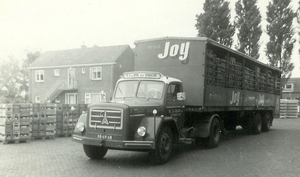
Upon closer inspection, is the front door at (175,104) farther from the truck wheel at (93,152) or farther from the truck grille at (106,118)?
the truck wheel at (93,152)

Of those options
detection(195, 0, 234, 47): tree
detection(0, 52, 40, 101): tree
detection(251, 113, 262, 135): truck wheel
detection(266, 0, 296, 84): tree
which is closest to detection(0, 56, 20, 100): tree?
detection(0, 52, 40, 101): tree

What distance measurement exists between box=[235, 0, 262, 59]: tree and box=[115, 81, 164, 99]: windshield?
88.8 ft

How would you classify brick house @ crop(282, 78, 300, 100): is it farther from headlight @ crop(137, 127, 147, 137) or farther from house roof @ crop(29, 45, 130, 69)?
headlight @ crop(137, 127, 147, 137)

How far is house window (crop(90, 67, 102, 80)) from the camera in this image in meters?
37.8

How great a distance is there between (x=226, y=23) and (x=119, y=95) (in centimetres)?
2580

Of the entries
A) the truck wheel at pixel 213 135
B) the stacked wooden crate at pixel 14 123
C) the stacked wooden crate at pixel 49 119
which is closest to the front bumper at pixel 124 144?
the truck wheel at pixel 213 135

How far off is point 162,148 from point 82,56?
109 feet

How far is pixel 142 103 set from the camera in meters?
8.88

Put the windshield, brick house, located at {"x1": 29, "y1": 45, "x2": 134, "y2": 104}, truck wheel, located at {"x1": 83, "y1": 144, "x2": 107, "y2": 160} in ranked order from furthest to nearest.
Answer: brick house, located at {"x1": 29, "y1": 45, "x2": 134, "y2": 104}
the windshield
truck wheel, located at {"x1": 83, "y1": 144, "x2": 107, "y2": 160}

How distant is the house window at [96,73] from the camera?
37.8 metres

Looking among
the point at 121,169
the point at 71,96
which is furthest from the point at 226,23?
the point at 121,169

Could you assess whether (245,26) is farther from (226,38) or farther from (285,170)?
(285,170)

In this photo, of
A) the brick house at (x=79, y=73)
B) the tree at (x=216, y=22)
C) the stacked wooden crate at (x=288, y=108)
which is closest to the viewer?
the tree at (x=216, y=22)

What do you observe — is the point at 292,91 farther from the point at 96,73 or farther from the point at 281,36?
the point at 96,73
